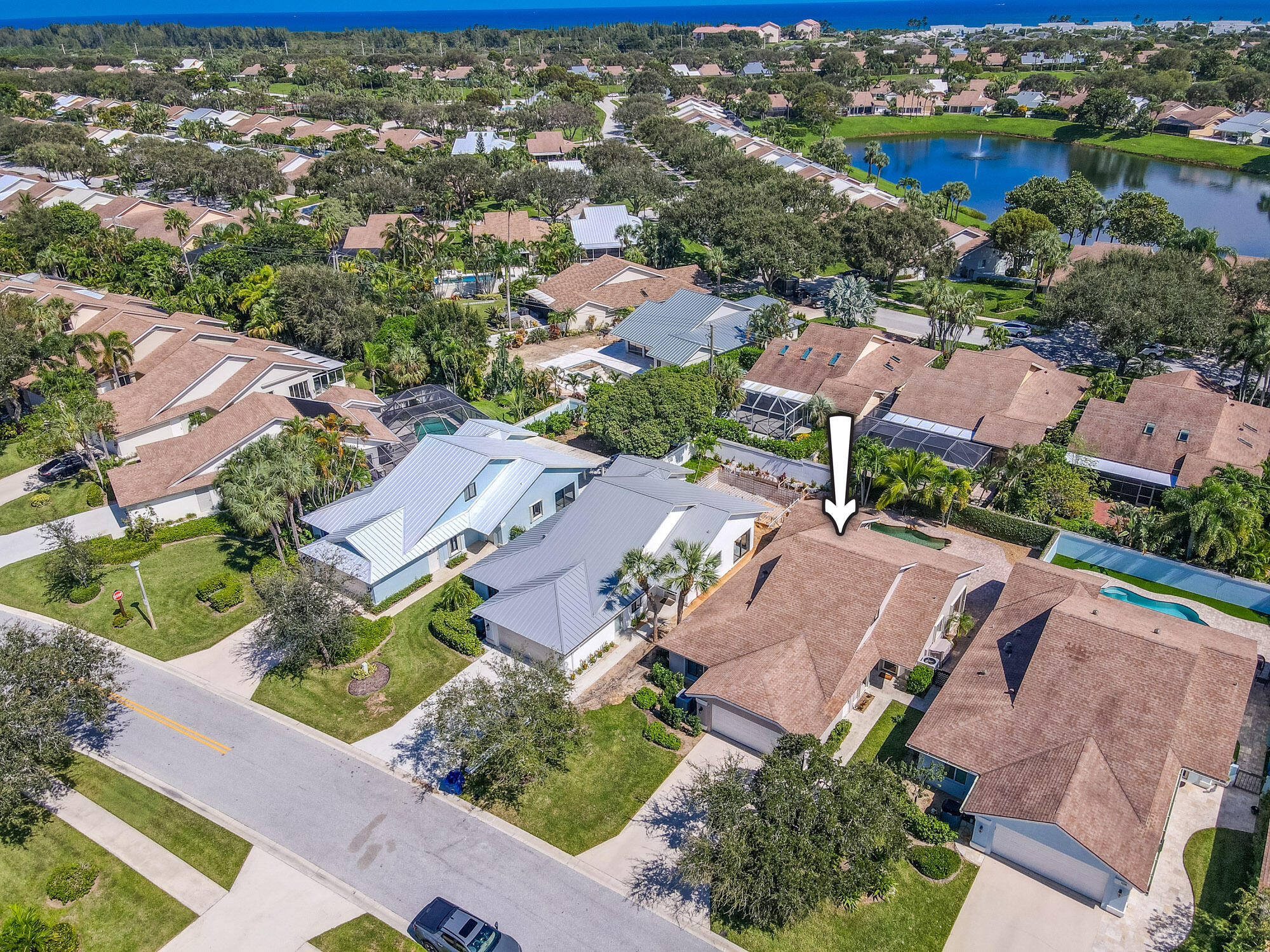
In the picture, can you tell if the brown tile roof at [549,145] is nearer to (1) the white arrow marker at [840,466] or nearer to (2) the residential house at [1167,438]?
(2) the residential house at [1167,438]

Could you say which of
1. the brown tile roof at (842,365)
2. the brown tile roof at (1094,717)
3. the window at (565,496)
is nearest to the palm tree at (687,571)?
the brown tile roof at (1094,717)

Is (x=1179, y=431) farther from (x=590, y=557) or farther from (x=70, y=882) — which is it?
(x=70, y=882)

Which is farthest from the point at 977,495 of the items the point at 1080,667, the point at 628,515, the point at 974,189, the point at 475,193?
the point at 974,189

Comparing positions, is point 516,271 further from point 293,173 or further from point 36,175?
point 36,175

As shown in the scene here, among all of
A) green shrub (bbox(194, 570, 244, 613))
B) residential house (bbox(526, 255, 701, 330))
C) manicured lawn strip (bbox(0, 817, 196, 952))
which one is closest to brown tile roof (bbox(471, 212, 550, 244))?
residential house (bbox(526, 255, 701, 330))

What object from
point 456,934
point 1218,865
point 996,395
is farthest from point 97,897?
point 996,395

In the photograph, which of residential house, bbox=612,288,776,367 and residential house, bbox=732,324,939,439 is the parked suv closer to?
residential house, bbox=732,324,939,439

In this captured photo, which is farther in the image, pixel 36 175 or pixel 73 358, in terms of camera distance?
pixel 36 175

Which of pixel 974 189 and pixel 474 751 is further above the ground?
pixel 474 751
